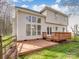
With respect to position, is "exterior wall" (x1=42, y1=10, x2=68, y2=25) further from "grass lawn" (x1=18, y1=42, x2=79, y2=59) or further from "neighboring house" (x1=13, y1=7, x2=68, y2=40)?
"grass lawn" (x1=18, y1=42, x2=79, y2=59)

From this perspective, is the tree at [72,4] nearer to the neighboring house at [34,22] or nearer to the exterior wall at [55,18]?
the exterior wall at [55,18]

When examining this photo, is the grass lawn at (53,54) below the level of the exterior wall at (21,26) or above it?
below

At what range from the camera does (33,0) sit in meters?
21.0

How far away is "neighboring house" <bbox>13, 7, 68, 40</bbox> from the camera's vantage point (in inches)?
590

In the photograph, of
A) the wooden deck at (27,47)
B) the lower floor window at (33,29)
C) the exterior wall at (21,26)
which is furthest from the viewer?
the lower floor window at (33,29)

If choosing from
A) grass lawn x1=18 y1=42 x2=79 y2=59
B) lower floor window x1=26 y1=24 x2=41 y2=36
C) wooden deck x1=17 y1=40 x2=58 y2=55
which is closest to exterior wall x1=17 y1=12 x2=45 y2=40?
lower floor window x1=26 y1=24 x2=41 y2=36

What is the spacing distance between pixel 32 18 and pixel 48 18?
14.2 feet

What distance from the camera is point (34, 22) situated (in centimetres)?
1750

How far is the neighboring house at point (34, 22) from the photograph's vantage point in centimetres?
1499

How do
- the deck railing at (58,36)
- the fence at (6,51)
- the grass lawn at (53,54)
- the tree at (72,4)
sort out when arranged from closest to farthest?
the fence at (6,51)
the grass lawn at (53,54)
the tree at (72,4)
the deck railing at (58,36)

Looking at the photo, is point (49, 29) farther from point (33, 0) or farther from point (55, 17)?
point (33, 0)

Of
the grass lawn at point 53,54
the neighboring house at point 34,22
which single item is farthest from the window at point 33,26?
the grass lawn at point 53,54

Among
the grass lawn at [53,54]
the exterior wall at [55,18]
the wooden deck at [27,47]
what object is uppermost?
the exterior wall at [55,18]

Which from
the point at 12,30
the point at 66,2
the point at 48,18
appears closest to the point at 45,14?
the point at 48,18
